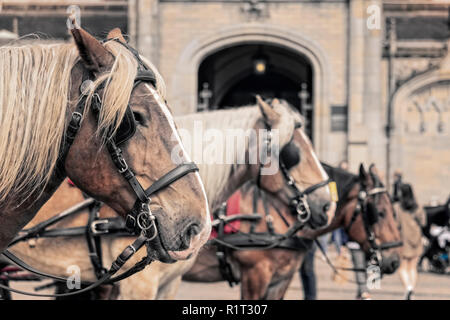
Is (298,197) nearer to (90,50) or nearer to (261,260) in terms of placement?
(261,260)

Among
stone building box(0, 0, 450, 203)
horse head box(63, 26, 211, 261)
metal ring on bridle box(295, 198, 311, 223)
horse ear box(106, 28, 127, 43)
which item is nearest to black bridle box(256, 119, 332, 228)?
metal ring on bridle box(295, 198, 311, 223)

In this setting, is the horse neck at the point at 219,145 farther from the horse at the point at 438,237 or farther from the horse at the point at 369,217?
the horse at the point at 438,237

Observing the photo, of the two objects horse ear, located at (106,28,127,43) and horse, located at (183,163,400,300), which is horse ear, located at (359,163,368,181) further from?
horse ear, located at (106,28,127,43)

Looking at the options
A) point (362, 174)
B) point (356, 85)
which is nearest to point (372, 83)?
point (356, 85)

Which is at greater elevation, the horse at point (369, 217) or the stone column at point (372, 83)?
the stone column at point (372, 83)

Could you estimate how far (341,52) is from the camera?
1738 cm

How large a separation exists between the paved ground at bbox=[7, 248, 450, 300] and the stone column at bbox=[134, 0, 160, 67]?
23.0 feet

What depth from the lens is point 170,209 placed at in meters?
2.40

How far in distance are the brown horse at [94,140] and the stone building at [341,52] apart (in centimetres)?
1426

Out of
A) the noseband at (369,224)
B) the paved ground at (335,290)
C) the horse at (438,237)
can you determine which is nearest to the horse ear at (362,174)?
the noseband at (369,224)

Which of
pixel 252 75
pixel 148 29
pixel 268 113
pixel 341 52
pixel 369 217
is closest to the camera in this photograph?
pixel 268 113

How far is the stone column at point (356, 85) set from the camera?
1708cm

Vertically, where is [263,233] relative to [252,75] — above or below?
below

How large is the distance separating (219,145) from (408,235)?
643 centimetres
